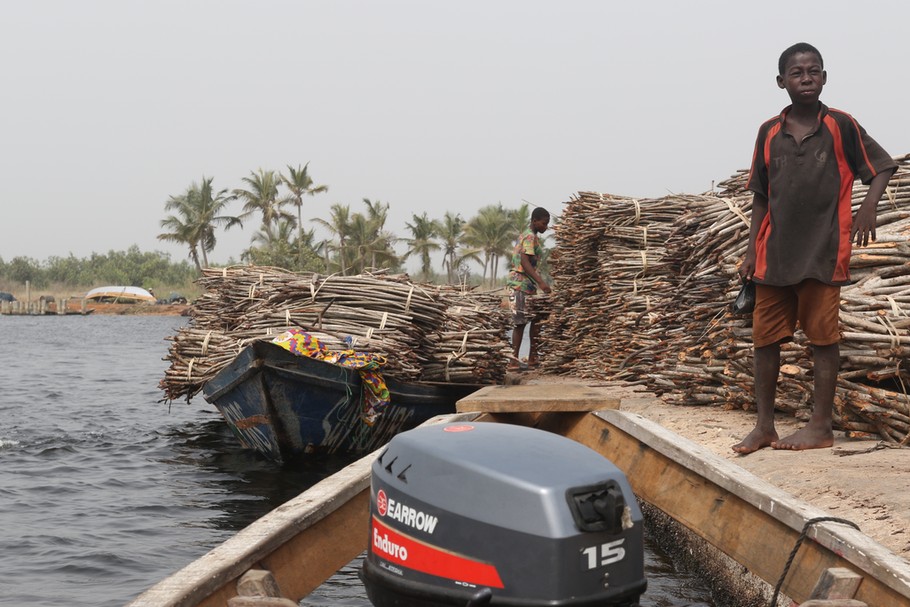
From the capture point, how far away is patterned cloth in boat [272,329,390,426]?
8.82 meters

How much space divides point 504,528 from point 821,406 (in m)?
3.01

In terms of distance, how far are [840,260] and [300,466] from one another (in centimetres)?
700

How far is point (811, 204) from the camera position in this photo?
185 inches

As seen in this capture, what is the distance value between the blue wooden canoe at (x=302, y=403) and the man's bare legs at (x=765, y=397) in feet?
15.5

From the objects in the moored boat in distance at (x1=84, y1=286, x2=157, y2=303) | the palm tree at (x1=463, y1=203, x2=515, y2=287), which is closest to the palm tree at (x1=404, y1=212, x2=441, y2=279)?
the palm tree at (x1=463, y1=203, x2=515, y2=287)

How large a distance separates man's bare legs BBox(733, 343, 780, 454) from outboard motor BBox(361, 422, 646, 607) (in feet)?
8.21

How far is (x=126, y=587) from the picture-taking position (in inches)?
269

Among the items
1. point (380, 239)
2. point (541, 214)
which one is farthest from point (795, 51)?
point (380, 239)

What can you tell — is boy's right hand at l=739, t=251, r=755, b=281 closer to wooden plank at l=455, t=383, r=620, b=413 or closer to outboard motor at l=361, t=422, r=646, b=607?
wooden plank at l=455, t=383, r=620, b=413

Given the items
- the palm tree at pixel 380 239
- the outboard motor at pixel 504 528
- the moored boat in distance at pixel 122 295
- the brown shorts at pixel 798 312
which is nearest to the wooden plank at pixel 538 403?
the brown shorts at pixel 798 312

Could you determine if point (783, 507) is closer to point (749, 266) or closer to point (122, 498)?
point (749, 266)

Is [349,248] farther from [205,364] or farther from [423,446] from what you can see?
[423,446]

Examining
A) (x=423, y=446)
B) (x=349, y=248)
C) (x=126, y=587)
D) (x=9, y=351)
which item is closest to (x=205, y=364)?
(x=126, y=587)

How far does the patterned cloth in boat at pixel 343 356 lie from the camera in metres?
8.82
